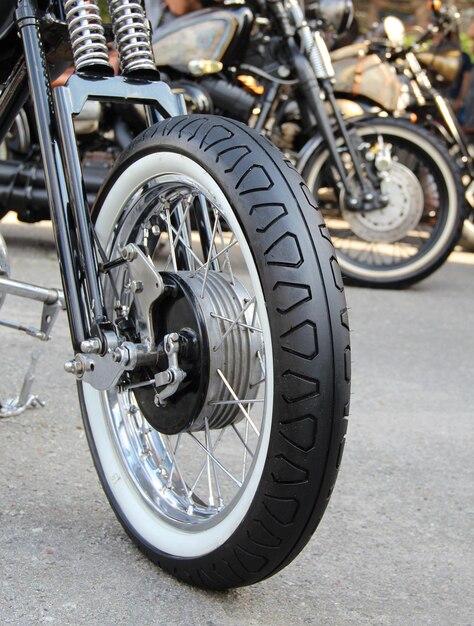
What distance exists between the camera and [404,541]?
236 cm

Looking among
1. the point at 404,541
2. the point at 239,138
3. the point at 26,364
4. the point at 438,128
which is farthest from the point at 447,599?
the point at 438,128

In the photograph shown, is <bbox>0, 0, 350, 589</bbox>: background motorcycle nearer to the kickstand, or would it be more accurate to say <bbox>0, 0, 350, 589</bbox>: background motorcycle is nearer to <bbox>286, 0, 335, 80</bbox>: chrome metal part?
the kickstand

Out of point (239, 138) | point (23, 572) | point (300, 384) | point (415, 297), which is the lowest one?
point (415, 297)

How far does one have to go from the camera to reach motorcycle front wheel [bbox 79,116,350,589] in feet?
5.58

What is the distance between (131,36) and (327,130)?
3121 mm

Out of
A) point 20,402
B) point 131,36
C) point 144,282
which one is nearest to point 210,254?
point 144,282

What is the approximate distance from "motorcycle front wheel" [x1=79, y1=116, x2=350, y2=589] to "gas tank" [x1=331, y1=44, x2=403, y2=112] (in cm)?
360

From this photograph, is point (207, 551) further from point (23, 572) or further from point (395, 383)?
point (395, 383)

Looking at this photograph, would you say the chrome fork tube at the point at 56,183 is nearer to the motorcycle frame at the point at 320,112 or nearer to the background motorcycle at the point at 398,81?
the motorcycle frame at the point at 320,112

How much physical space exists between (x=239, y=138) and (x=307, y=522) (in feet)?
2.34

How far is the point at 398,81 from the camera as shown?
18.9ft

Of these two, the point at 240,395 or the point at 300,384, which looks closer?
the point at 300,384

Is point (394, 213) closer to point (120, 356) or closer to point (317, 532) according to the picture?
point (317, 532)

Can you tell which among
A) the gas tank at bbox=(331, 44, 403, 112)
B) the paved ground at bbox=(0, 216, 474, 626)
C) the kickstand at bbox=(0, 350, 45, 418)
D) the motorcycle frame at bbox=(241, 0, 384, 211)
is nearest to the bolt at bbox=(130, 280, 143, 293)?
the paved ground at bbox=(0, 216, 474, 626)
